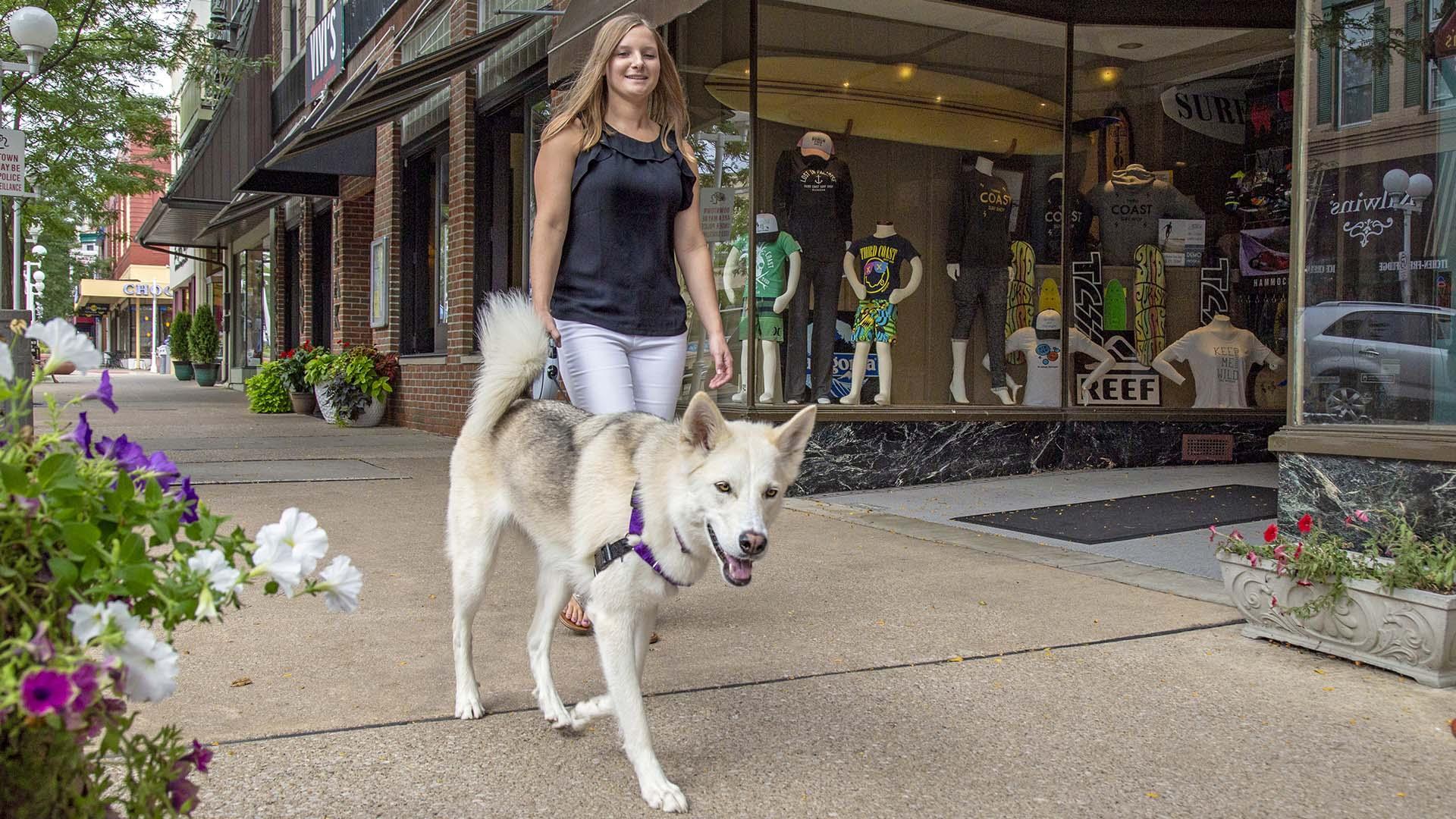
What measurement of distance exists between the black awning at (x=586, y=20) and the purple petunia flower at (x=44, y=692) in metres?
5.28

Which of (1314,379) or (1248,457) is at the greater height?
(1314,379)

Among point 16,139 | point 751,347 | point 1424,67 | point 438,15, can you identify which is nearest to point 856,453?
point 751,347

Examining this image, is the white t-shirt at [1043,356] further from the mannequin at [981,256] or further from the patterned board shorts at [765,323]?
the patterned board shorts at [765,323]

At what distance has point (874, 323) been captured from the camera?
8.66m

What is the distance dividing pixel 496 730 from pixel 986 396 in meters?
6.50

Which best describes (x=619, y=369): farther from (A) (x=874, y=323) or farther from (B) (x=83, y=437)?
(A) (x=874, y=323)

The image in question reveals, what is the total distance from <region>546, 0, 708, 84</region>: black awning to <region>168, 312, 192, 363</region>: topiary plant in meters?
29.2

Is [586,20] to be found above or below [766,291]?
above

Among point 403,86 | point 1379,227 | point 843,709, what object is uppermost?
point 403,86

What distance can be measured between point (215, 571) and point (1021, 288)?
8345 mm

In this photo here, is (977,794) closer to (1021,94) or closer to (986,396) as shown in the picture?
(986,396)

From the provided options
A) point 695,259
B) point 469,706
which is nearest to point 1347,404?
point 695,259

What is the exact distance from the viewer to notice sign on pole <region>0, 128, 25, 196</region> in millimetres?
10602

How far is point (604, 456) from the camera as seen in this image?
9.77ft
